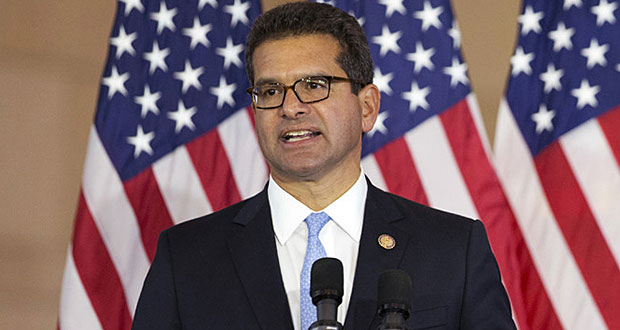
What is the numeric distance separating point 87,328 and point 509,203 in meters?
1.49

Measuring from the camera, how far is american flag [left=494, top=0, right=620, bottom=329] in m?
2.99

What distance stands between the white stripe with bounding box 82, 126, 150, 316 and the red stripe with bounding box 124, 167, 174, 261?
0.02 m

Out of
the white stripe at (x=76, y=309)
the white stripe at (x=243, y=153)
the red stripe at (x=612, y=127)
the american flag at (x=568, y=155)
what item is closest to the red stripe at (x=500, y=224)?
the american flag at (x=568, y=155)

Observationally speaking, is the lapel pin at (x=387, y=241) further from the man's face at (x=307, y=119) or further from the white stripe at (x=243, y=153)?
the white stripe at (x=243, y=153)

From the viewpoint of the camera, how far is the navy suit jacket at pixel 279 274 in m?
1.81

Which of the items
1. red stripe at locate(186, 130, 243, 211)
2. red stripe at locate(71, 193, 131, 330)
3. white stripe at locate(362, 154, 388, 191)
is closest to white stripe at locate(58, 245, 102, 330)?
red stripe at locate(71, 193, 131, 330)

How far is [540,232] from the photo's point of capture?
305 cm

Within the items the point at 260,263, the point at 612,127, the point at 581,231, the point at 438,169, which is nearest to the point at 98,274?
the point at 438,169

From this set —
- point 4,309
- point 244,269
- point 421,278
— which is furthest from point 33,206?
point 421,278

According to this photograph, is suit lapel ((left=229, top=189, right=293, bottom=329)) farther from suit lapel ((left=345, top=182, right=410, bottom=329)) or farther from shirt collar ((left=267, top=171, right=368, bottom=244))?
suit lapel ((left=345, top=182, right=410, bottom=329))

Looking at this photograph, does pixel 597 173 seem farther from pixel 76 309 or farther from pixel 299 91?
pixel 76 309

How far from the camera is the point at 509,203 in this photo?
309 cm

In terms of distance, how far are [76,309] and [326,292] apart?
1944 mm

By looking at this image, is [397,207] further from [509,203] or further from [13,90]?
[13,90]
